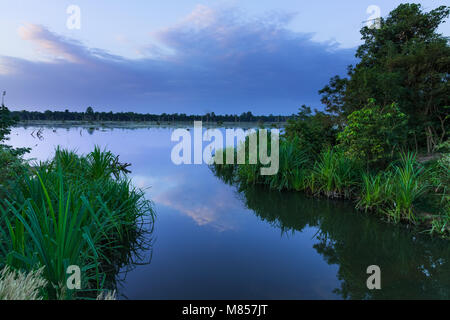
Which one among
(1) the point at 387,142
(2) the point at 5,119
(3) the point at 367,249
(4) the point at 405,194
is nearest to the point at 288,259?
(3) the point at 367,249

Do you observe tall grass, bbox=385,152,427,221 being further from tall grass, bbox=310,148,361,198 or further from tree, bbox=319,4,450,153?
tree, bbox=319,4,450,153

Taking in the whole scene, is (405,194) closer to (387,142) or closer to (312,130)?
(387,142)

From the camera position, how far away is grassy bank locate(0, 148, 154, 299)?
7.88ft

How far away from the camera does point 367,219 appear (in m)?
5.94

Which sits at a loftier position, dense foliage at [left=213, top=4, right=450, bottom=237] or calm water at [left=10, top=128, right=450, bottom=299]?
dense foliage at [left=213, top=4, right=450, bottom=237]

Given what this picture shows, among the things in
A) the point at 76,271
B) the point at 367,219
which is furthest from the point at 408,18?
the point at 76,271

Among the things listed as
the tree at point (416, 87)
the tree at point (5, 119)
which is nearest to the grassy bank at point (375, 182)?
the tree at point (416, 87)

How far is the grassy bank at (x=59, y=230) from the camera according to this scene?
7.88 feet

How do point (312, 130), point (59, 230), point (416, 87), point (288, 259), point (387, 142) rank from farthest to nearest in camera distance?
point (312, 130)
point (416, 87)
point (387, 142)
point (288, 259)
point (59, 230)

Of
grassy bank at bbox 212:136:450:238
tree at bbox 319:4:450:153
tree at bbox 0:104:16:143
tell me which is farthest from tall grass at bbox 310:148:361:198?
tree at bbox 0:104:16:143

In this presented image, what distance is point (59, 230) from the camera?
2.43 meters

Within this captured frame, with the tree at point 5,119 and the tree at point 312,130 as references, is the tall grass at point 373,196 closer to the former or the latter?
the tree at point 312,130

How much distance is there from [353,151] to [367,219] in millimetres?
2455
